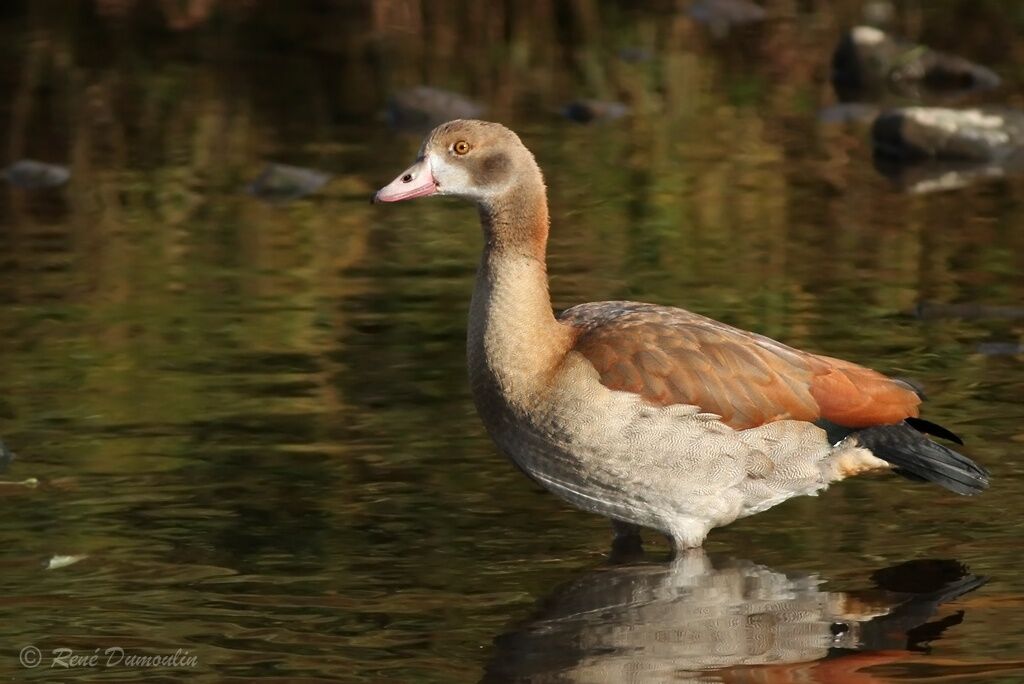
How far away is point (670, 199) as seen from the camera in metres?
13.4

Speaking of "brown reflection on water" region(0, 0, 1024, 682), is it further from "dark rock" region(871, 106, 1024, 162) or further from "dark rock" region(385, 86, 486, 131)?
"dark rock" region(871, 106, 1024, 162)

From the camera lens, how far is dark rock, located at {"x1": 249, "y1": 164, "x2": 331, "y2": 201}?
45.1 feet

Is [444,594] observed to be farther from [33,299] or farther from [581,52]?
[581,52]

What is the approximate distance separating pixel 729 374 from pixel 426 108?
8.39 metres

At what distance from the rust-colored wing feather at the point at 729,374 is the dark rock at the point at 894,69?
9619mm

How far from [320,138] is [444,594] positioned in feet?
28.3

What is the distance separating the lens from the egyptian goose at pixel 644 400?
7414 millimetres

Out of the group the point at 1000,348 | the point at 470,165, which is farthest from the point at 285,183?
the point at 470,165

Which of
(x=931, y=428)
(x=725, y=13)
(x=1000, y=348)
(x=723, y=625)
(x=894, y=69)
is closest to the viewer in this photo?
(x=723, y=625)

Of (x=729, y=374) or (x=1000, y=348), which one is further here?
(x=1000, y=348)

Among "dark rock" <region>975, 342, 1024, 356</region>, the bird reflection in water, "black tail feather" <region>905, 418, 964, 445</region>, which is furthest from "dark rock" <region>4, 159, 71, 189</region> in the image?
"black tail feather" <region>905, 418, 964, 445</region>

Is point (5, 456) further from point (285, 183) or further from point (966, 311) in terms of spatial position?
point (285, 183)

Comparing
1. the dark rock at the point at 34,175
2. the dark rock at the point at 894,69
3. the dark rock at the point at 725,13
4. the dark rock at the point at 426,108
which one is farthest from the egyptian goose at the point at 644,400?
the dark rock at the point at 725,13

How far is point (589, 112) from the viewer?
16.0 meters
